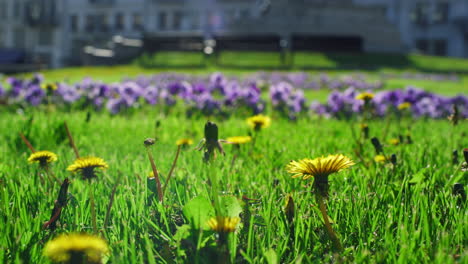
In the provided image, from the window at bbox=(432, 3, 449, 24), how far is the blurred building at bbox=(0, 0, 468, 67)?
80mm

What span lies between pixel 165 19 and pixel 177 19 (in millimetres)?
1252

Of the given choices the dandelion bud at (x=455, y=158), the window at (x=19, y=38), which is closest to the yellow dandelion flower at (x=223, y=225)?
the dandelion bud at (x=455, y=158)

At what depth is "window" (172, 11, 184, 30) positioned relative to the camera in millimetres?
41250

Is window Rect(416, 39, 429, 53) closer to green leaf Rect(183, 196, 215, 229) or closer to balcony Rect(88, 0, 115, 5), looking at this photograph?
balcony Rect(88, 0, 115, 5)

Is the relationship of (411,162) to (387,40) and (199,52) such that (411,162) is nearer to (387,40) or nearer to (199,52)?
(199,52)

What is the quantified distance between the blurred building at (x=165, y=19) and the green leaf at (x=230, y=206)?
76.0 ft

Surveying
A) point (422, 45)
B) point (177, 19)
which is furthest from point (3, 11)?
point (422, 45)

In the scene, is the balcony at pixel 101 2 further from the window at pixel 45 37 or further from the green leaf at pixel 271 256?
the green leaf at pixel 271 256

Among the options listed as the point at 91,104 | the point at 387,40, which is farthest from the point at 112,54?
the point at 91,104

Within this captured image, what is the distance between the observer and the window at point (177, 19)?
4125 cm

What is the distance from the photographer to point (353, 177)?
5.90 ft

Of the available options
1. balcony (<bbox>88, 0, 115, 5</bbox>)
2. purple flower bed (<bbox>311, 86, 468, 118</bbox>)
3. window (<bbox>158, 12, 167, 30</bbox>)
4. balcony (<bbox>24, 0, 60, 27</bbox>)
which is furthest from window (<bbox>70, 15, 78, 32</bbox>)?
purple flower bed (<bbox>311, 86, 468, 118</bbox>)

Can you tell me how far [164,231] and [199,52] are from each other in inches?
702

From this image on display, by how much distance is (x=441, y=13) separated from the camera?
122 ft
